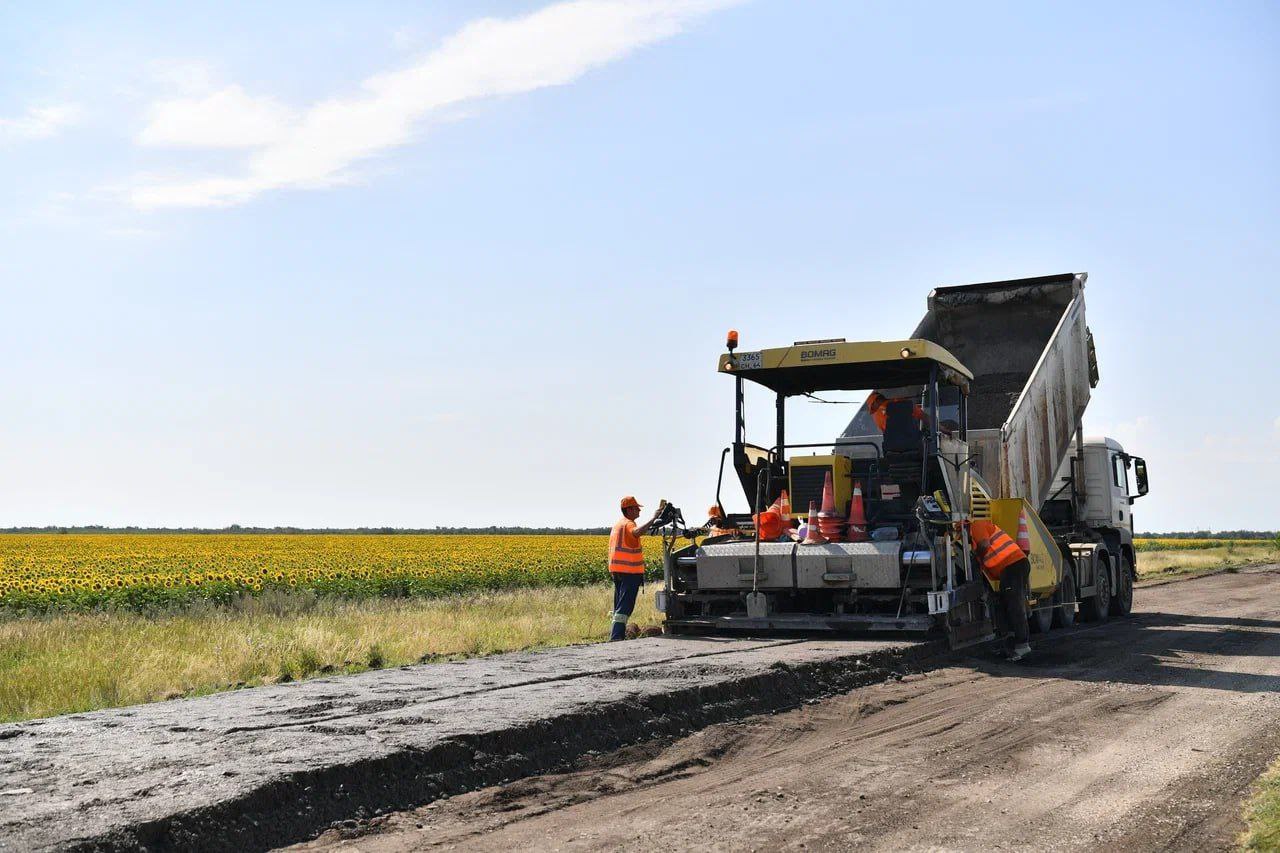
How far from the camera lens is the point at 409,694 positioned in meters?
8.27

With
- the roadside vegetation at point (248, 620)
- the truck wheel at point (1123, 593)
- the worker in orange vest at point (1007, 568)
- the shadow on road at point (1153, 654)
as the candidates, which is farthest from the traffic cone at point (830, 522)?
the truck wheel at point (1123, 593)

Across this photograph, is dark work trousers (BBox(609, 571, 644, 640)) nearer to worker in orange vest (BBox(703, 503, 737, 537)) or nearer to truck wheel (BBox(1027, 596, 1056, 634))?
worker in orange vest (BBox(703, 503, 737, 537))

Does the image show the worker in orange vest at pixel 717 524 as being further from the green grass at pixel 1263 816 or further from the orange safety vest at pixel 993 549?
the green grass at pixel 1263 816

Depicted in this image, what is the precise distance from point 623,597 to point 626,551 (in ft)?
1.52

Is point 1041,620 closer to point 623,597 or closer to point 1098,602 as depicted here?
point 1098,602

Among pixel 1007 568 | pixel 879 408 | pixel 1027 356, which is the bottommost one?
pixel 1007 568

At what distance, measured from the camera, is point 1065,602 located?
1544cm

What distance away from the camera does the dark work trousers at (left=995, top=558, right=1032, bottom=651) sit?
39.4 feet

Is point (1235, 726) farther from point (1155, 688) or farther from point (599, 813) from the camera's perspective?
point (599, 813)

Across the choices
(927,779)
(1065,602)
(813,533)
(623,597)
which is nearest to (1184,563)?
(1065,602)

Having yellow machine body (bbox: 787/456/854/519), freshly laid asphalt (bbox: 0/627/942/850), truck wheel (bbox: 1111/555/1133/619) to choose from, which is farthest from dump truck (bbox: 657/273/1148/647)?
truck wheel (bbox: 1111/555/1133/619)

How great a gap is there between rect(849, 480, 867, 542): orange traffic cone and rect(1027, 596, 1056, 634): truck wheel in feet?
12.4

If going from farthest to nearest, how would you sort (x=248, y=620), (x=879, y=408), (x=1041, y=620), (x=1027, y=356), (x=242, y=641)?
(x=248, y=620)
(x=1027, y=356)
(x=1041, y=620)
(x=242, y=641)
(x=879, y=408)

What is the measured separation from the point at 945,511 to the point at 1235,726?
3.56m
